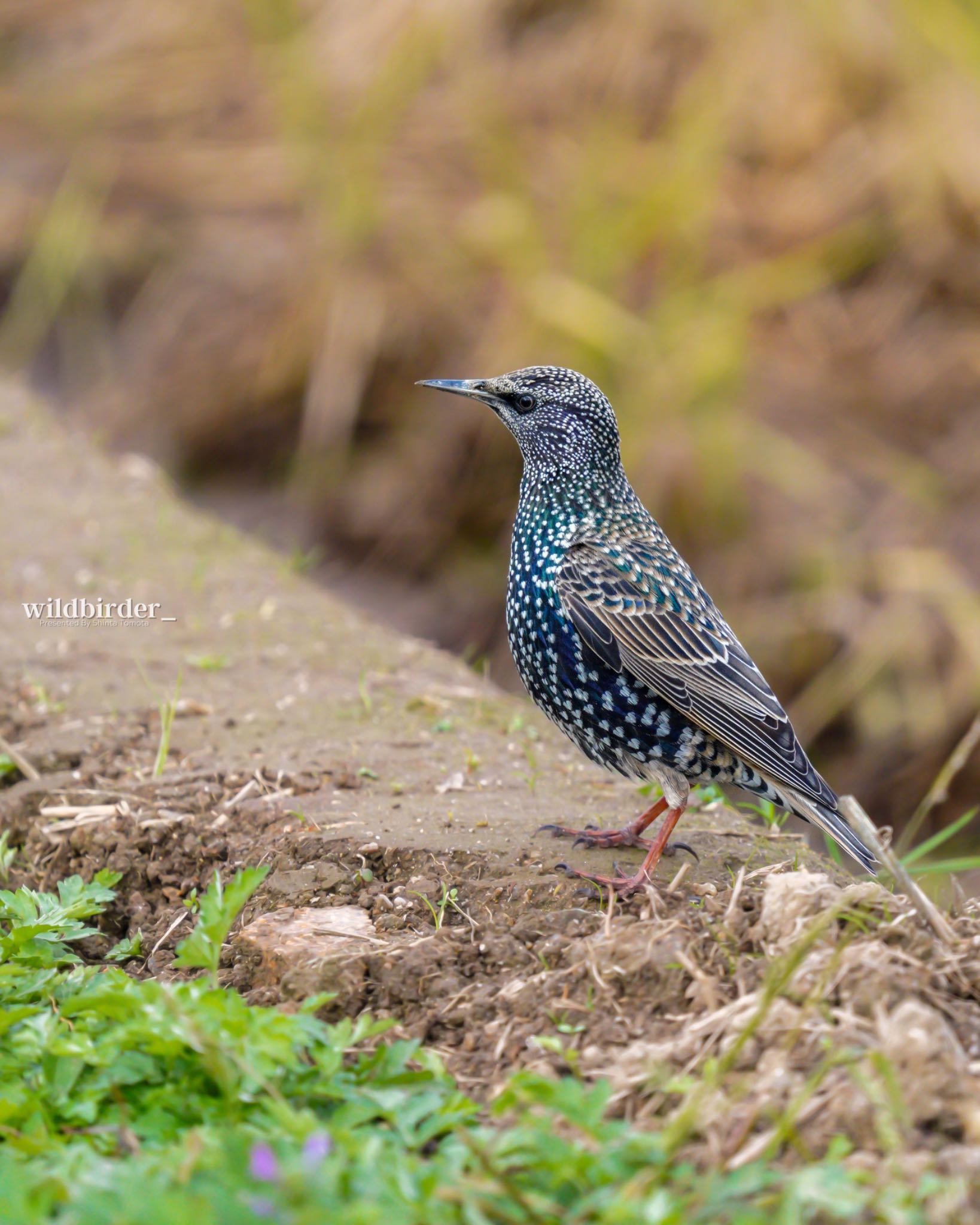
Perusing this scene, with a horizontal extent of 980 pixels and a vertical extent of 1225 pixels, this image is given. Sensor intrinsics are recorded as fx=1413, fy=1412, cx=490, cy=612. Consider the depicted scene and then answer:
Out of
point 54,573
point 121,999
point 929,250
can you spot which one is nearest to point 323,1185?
point 121,999

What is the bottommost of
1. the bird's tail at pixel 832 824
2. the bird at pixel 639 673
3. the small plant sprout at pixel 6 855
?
the small plant sprout at pixel 6 855

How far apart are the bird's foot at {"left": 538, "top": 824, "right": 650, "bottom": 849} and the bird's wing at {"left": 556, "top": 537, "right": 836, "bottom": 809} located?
1.04 ft

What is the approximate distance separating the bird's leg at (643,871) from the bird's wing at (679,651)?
0.24 metres

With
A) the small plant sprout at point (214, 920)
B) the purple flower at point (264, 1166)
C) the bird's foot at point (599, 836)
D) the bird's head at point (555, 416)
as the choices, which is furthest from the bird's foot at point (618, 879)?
the purple flower at point (264, 1166)

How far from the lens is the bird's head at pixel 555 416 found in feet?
12.6

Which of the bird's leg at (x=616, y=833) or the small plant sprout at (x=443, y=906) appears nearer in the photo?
the small plant sprout at (x=443, y=906)

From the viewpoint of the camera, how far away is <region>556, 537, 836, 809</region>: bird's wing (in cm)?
341

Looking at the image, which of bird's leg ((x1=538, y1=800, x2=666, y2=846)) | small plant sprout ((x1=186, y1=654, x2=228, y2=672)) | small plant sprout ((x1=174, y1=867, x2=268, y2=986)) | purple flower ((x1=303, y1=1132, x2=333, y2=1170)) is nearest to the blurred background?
small plant sprout ((x1=186, y1=654, x2=228, y2=672))

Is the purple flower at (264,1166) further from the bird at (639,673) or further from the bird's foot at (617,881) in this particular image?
the bird at (639,673)

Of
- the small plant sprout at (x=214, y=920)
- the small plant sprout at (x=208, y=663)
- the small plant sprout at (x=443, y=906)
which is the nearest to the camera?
the small plant sprout at (x=214, y=920)

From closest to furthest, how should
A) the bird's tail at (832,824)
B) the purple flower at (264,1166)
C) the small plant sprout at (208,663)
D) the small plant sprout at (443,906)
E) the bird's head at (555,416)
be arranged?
the purple flower at (264,1166) → the small plant sprout at (443,906) → the bird's tail at (832,824) → the bird's head at (555,416) → the small plant sprout at (208,663)

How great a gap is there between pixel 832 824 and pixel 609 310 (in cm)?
421

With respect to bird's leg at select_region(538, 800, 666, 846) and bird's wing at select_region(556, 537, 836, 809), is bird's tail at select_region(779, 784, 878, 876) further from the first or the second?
bird's leg at select_region(538, 800, 666, 846)

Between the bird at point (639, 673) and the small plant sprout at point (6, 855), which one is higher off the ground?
the bird at point (639, 673)
